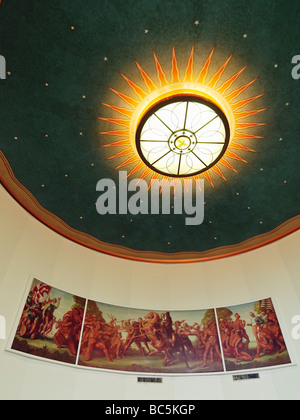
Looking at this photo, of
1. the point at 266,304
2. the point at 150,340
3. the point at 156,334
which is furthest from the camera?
the point at 156,334

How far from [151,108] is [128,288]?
19.8 feet

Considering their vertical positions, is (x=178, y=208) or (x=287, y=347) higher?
(x=178, y=208)

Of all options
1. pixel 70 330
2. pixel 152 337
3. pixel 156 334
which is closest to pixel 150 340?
pixel 152 337

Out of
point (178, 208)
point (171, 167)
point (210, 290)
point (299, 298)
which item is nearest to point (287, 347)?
point (299, 298)

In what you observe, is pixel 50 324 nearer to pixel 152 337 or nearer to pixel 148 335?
pixel 148 335

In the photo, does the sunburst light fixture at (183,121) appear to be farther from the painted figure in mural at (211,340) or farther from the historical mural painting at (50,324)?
the painted figure in mural at (211,340)

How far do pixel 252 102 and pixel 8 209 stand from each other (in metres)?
7.39

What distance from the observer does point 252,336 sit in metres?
8.73

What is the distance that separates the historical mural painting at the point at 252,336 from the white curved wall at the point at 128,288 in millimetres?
262

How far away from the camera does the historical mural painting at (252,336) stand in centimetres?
809

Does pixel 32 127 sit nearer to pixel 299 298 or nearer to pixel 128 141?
pixel 128 141

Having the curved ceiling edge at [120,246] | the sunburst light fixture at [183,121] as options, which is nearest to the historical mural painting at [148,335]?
the curved ceiling edge at [120,246]

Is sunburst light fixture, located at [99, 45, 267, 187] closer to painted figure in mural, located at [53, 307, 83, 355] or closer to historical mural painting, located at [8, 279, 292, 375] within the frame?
historical mural painting, located at [8, 279, 292, 375]

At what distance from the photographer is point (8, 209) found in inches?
340
